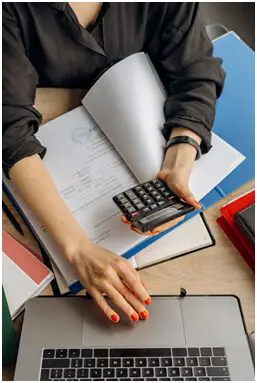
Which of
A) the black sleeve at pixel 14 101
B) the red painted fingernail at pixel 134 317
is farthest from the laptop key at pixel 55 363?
the black sleeve at pixel 14 101

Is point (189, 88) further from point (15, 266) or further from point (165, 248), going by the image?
point (15, 266)

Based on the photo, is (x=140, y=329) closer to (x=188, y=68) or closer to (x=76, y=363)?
(x=76, y=363)

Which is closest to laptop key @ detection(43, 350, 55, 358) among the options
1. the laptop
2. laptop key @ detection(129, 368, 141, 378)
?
the laptop

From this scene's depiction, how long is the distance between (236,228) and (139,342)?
229mm

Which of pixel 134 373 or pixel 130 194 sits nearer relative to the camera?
pixel 134 373

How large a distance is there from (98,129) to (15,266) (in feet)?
0.90

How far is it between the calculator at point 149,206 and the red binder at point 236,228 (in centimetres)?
7

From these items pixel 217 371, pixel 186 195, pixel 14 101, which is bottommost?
pixel 217 371

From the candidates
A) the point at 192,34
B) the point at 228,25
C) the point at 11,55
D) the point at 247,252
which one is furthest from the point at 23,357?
the point at 228,25

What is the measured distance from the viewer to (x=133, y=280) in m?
0.76

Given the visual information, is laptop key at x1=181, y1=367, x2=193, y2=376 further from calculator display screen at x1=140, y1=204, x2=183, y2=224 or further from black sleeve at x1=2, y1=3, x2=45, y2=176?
black sleeve at x1=2, y1=3, x2=45, y2=176

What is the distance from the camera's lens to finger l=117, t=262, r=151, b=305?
0.75m

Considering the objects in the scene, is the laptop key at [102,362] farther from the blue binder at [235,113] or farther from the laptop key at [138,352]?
the blue binder at [235,113]

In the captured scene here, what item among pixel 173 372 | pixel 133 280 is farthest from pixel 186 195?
pixel 173 372
